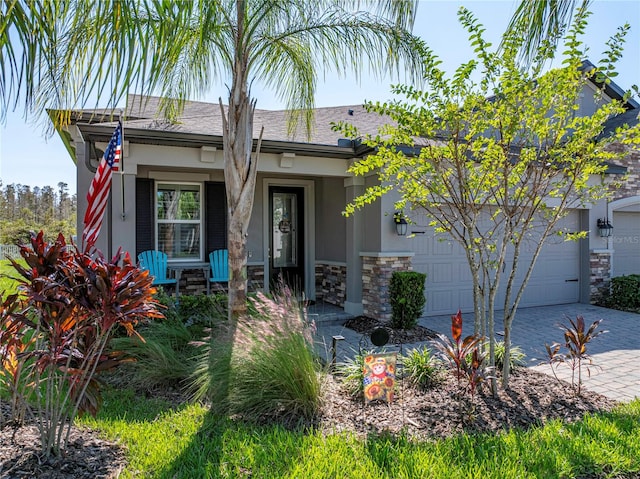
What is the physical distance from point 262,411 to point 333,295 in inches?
208

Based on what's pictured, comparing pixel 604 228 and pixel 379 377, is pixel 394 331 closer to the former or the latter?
pixel 379 377

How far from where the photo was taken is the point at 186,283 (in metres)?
7.91

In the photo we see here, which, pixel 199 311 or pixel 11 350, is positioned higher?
pixel 11 350

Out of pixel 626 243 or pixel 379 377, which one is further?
pixel 626 243

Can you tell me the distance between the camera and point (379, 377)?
368 cm

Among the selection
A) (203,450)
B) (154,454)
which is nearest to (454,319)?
(203,450)

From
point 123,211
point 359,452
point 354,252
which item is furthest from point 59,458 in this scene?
point 354,252

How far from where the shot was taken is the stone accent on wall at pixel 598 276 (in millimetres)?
9422

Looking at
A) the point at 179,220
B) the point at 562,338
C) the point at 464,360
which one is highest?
the point at 179,220

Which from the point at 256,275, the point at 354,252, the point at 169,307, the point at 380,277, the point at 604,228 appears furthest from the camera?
the point at 604,228

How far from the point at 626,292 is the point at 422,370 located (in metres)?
7.31

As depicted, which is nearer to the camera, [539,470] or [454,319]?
[539,470]

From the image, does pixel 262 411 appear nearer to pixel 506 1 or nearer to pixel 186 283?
pixel 506 1

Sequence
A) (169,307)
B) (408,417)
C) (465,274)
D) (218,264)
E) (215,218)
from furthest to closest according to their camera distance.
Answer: (465,274) < (215,218) < (218,264) < (169,307) < (408,417)
